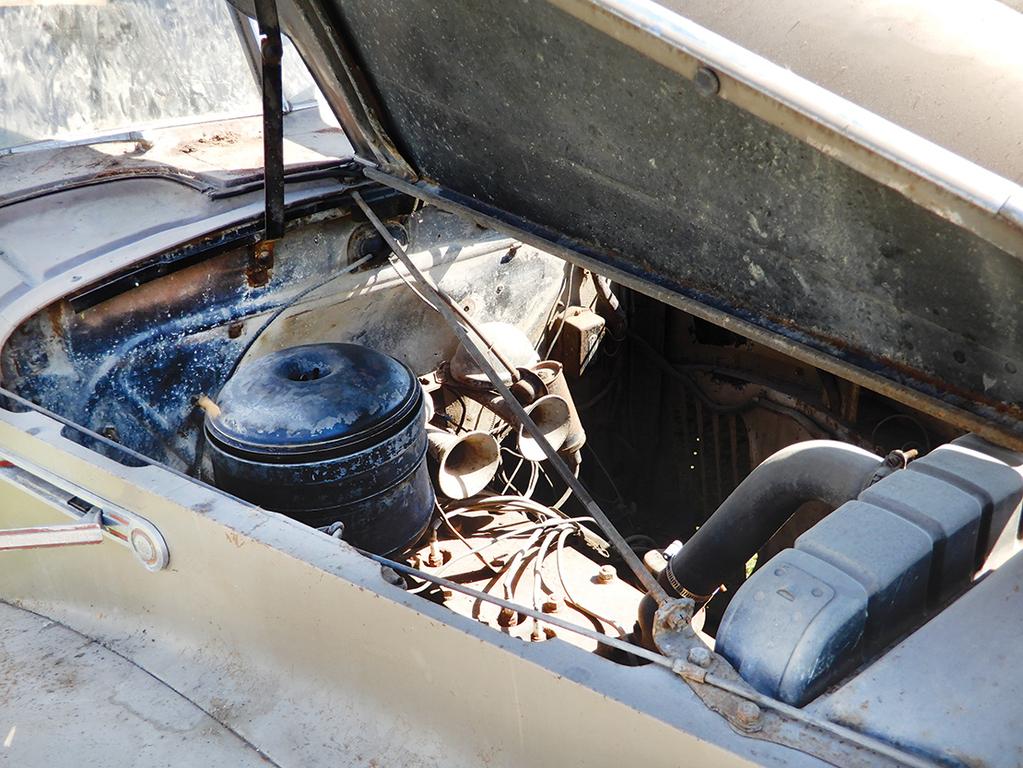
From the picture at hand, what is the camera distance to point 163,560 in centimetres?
168

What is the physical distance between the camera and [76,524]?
1837 millimetres

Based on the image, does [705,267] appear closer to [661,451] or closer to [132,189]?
[132,189]

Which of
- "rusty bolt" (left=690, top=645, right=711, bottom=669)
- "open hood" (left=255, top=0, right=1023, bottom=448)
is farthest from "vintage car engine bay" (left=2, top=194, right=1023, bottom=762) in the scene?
"open hood" (left=255, top=0, right=1023, bottom=448)

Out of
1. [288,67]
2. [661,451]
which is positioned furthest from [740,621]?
[288,67]

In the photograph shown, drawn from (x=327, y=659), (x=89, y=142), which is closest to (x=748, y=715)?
(x=327, y=659)

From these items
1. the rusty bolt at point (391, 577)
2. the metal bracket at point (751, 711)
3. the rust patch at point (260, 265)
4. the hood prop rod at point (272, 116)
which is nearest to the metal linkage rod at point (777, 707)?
the metal bracket at point (751, 711)

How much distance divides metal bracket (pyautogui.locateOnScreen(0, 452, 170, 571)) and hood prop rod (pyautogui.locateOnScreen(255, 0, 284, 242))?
0.78 m

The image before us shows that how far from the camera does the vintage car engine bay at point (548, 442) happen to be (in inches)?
48.6

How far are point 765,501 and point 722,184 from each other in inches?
24.3

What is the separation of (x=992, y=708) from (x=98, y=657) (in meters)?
1.44

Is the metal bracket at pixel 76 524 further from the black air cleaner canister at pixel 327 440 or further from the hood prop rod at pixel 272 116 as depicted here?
the hood prop rod at pixel 272 116

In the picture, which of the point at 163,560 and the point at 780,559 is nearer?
the point at 780,559

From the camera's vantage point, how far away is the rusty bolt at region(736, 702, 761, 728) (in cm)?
112

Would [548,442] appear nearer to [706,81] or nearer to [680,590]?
[680,590]
